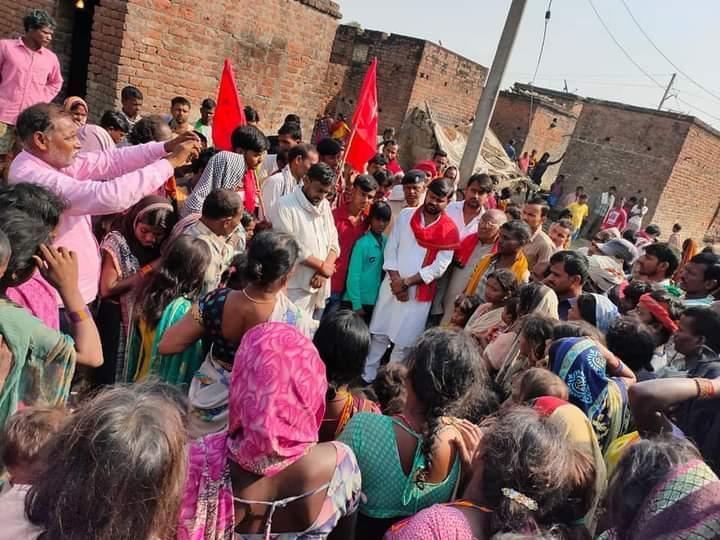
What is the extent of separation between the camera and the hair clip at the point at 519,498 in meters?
1.36

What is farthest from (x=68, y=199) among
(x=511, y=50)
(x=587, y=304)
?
(x=511, y=50)

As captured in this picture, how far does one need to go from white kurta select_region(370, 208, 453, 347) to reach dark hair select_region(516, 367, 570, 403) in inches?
84.1

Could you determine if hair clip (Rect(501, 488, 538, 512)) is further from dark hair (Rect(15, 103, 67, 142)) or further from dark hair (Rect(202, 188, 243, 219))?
dark hair (Rect(15, 103, 67, 142))

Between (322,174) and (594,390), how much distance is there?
228cm

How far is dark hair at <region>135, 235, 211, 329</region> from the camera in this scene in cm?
237

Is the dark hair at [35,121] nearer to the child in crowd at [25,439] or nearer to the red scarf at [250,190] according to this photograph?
the child in crowd at [25,439]

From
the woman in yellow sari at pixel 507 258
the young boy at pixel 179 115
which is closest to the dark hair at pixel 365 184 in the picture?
the woman in yellow sari at pixel 507 258

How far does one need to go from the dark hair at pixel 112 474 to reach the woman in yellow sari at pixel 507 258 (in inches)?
121

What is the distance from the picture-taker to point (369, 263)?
A: 4504 mm

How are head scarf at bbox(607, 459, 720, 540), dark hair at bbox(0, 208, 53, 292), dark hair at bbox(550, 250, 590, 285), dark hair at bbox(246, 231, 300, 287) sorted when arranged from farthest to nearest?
dark hair at bbox(550, 250, 590, 285), dark hair at bbox(246, 231, 300, 287), dark hair at bbox(0, 208, 53, 292), head scarf at bbox(607, 459, 720, 540)

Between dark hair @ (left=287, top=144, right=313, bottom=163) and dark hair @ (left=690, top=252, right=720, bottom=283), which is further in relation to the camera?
dark hair @ (left=287, top=144, right=313, bottom=163)

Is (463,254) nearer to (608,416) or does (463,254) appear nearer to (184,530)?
(608,416)

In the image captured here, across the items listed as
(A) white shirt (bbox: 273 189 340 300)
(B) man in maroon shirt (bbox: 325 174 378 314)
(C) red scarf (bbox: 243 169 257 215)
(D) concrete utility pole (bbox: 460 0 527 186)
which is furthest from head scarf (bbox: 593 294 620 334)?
(D) concrete utility pole (bbox: 460 0 527 186)

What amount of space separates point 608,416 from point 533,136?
67.2 feet
